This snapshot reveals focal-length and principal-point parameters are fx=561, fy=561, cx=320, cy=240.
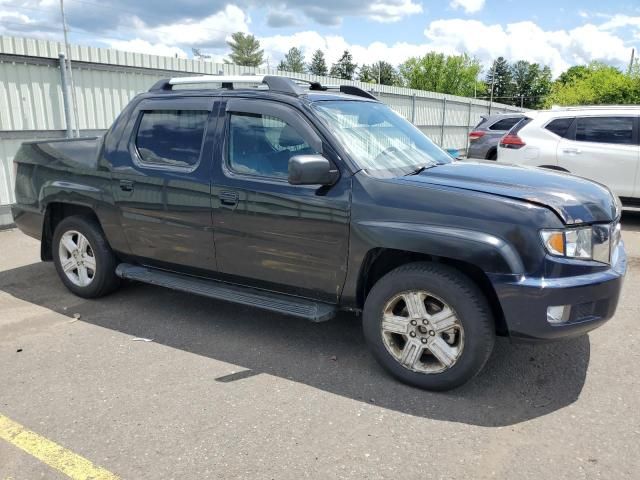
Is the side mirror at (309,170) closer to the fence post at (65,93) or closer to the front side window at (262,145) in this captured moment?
the front side window at (262,145)

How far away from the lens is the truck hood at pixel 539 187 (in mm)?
3264

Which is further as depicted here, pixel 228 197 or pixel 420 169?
pixel 228 197

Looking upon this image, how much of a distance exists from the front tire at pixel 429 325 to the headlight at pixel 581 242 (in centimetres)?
49

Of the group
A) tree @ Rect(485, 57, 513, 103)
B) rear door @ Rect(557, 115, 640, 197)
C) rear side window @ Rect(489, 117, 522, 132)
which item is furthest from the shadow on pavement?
tree @ Rect(485, 57, 513, 103)

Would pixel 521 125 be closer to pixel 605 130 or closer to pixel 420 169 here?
pixel 605 130

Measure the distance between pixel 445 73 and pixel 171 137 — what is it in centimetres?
9044

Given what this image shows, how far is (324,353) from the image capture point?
4113 mm

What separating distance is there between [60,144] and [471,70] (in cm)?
9283

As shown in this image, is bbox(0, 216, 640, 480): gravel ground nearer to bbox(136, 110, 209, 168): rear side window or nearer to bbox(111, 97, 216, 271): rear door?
bbox(111, 97, 216, 271): rear door

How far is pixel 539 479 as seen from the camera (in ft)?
8.78

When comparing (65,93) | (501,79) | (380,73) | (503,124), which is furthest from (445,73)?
(65,93)

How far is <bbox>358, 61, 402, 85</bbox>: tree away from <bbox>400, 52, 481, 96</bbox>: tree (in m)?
8.55

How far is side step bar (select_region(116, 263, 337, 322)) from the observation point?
3.82 m

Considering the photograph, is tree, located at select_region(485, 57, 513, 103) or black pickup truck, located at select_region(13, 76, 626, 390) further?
tree, located at select_region(485, 57, 513, 103)
